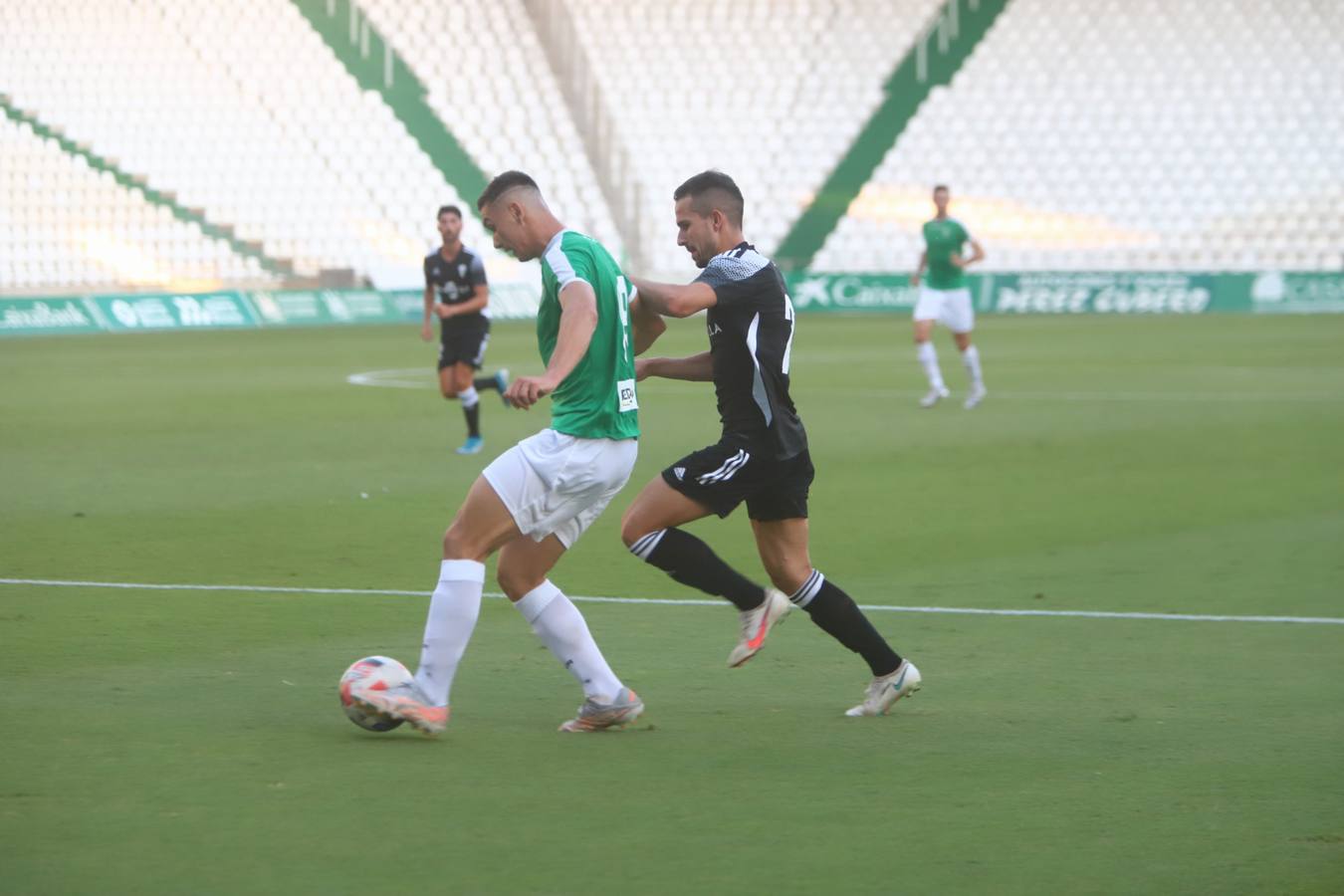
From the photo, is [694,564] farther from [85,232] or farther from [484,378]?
[85,232]

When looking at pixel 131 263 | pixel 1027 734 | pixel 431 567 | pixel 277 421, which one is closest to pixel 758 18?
pixel 131 263

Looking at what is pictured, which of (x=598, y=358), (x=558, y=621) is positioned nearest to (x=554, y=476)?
(x=598, y=358)

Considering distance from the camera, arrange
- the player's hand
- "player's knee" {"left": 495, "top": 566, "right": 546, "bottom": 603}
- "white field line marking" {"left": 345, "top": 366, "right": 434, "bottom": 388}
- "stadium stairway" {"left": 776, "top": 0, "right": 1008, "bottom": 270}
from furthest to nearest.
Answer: "stadium stairway" {"left": 776, "top": 0, "right": 1008, "bottom": 270}, "white field line marking" {"left": 345, "top": 366, "right": 434, "bottom": 388}, "player's knee" {"left": 495, "top": 566, "right": 546, "bottom": 603}, the player's hand

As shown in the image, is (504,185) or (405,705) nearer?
(405,705)

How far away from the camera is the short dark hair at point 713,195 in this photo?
605 centimetres

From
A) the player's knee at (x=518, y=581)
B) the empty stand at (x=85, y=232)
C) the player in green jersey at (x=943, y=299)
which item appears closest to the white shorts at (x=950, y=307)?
the player in green jersey at (x=943, y=299)

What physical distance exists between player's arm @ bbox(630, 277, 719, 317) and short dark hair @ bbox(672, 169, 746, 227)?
0.34 meters

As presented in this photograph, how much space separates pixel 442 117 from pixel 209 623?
1464 inches

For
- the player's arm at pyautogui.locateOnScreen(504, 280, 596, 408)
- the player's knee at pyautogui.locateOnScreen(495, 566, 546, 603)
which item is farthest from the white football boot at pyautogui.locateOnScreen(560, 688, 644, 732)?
the player's arm at pyautogui.locateOnScreen(504, 280, 596, 408)

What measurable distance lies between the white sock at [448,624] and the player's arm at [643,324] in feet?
3.13

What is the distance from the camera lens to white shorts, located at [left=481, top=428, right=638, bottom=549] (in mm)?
5699

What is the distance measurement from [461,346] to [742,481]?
998cm

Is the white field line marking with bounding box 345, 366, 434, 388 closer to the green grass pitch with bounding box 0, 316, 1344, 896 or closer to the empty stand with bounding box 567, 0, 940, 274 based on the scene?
the green grass pitch with bounding box 0, 316, 1344, 896

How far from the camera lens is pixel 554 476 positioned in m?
5.72
